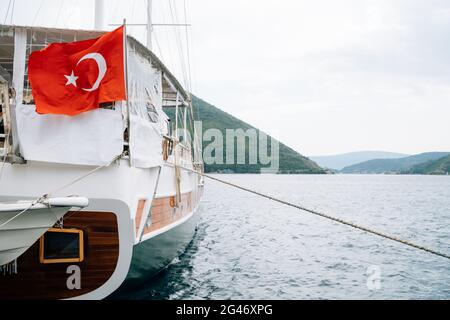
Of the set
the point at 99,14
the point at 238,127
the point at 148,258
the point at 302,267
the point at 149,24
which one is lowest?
the point at 302,267

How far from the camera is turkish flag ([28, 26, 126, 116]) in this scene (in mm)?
6449

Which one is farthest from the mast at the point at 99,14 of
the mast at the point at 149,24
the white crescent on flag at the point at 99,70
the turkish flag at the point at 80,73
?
the mast at the point at 149,24

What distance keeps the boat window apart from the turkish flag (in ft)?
6.59

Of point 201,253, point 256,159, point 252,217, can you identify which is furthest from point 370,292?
point 256,159

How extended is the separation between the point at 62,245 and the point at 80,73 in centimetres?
292

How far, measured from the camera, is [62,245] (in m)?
6.42

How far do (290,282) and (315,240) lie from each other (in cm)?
760

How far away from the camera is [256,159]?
189125mm

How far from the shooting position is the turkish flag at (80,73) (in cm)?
645

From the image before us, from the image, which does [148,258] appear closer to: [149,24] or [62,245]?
[62,245]

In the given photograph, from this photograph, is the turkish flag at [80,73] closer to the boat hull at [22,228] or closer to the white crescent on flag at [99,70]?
the white crescent on flag at [99,70]

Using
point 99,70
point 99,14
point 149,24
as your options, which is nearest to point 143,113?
point 99,70

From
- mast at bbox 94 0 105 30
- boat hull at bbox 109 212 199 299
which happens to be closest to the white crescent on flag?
boat hull at bbox 109 212 199 299
